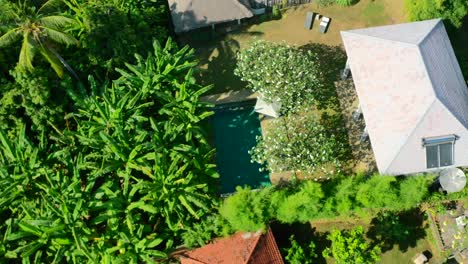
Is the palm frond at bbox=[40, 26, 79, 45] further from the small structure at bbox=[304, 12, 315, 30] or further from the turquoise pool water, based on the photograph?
the small structure at bbox=[304, 12, 315, 30]

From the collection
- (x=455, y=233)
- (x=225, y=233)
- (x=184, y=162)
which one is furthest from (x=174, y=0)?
(x=455, y=233)

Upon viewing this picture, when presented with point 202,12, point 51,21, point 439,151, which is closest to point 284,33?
point 202,12

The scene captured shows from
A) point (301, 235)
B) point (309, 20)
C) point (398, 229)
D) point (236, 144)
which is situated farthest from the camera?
point (309, 20)

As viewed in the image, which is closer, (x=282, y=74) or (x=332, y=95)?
(x=282, y=74)

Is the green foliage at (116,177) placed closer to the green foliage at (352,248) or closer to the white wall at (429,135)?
the green foliage at (352,248)

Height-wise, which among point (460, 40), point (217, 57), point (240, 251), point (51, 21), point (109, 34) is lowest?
point (240, 251)

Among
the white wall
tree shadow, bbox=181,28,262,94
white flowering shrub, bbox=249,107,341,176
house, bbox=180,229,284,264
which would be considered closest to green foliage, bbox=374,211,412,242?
the white wall

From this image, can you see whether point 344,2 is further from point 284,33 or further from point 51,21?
point 51,21
